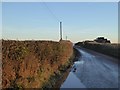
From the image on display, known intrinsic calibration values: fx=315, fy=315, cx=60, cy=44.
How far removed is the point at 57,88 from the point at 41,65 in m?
1.30

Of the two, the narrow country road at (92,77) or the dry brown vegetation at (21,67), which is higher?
the dry brown vegetation at (21,67)

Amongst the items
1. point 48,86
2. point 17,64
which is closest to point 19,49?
point 17,64

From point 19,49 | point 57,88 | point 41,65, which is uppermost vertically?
point 19,49

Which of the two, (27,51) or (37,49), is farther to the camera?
(37,49)

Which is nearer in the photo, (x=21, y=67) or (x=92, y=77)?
(x=21, y=67)

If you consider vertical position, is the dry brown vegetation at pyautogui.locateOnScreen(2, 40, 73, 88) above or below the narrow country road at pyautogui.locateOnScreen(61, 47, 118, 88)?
above

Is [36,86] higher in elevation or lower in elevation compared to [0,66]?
lower

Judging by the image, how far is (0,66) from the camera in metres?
9.16

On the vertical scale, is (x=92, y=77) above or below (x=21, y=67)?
below

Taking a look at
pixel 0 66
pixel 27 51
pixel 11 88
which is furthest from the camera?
pixel 27 51

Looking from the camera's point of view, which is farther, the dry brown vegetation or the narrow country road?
the narrow country road

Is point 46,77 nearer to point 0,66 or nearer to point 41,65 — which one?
point 41,65

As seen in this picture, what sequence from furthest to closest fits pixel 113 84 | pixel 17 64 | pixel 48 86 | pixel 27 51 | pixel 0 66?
1. pixel 113 84
2. pixel 48 86
3. pixel 27 51
4. pixel 17 64
5. pixel 0 66

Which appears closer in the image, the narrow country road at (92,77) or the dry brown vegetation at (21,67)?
the dry brown vegetation at (21,67)
